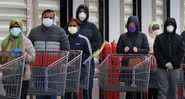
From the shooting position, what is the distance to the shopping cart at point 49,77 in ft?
27.7

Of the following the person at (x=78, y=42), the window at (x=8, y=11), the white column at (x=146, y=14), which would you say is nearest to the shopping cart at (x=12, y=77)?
the person at (x=78, y=42)

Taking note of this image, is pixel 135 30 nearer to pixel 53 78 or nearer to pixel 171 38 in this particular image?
pixel 171 38

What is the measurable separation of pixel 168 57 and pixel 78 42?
1.68 m

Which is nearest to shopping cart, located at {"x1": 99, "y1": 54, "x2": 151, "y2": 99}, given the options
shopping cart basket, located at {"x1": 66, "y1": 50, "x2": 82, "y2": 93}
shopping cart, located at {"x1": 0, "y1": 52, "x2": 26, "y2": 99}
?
shopping cart basket, located at {"x1": 66, "y1": 50, "x2": 82, "y2": 93}

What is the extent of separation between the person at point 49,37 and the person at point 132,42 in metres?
1.74

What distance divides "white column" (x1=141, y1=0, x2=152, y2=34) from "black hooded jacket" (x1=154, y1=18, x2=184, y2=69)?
4462mm

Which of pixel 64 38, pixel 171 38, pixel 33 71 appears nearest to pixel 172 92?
pixel 171 38

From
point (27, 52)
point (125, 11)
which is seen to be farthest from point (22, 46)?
point (125, 11)

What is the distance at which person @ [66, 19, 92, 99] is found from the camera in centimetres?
994

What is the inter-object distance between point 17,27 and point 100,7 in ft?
17.9

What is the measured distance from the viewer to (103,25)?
1370 cm

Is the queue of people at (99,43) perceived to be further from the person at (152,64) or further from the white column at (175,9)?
the white column at (175,9)

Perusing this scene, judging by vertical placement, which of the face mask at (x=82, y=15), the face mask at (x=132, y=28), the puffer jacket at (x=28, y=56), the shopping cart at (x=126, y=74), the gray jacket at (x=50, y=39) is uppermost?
the face mask at (x=82, y=15)

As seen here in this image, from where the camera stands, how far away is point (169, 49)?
35.0 feet
